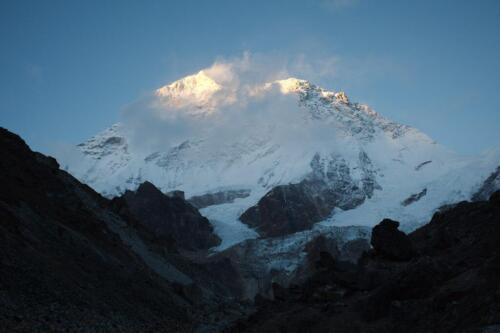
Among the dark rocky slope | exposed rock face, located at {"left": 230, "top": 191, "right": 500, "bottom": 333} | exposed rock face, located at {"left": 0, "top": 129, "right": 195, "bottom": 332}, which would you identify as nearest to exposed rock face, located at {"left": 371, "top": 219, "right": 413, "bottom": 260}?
exposed rock face, located at {"left": 230, "top": 191, "right": 500, "bottom": 333}

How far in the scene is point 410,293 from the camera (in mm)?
35531

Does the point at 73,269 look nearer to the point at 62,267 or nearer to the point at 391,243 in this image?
the point at 62,267

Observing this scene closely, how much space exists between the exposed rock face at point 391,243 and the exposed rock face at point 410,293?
4.2 inches

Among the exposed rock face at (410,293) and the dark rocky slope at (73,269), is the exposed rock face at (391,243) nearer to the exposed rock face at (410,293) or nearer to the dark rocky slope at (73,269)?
the exposed rock face at (410,293)

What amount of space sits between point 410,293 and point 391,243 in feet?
54.0

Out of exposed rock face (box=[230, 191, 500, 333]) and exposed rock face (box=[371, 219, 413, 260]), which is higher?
exposed rock face (box=[371, 219, 413, 260])

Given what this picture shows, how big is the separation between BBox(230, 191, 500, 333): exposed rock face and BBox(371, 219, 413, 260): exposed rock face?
0.35 ft

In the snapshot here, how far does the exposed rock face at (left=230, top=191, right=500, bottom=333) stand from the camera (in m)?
30.6

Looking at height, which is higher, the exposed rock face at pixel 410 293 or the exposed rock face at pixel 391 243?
the exposed rock face at pixel 391 243

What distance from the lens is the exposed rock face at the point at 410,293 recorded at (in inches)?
1206

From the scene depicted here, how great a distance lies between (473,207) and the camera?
61969mm

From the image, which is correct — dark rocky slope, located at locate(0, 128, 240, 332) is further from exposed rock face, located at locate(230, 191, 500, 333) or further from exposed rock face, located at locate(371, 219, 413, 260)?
exposed rock face, located at locate(371, 219, 413, 260)

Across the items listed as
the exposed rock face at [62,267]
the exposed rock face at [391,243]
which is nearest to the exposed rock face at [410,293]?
the exposed rock face at [391,243]

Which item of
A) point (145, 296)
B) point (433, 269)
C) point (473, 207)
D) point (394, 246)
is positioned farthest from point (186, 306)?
point (433, 269)
